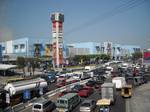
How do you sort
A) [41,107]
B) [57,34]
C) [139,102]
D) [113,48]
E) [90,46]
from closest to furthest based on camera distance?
[41,107] < [139,102] < [57,34] < [90,46] < [113,48]

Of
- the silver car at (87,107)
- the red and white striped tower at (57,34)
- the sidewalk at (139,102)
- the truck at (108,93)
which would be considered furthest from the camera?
the red and white striped tower at (57,34)

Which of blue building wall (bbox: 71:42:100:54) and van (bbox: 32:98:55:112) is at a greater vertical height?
blue building wall (bbox: 71:42:100:54)

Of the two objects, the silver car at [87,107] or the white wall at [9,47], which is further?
the white wall at [9,47]

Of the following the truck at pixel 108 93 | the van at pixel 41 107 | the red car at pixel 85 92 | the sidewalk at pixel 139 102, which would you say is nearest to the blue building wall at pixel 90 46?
the sidewalk at pixel 139 102

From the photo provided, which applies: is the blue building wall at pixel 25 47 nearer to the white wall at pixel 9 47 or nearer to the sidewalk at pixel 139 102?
the white wall at pixel 9 47

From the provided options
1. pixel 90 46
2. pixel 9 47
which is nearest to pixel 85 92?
pixel 9 47

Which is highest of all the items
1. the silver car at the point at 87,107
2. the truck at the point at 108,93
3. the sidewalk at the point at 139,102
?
the truck at the point at 108,93

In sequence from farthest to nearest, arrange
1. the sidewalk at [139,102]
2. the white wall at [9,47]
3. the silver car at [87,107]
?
the white wall at [9,47], the sidewalk at [139,102], the silver car at [87,107]

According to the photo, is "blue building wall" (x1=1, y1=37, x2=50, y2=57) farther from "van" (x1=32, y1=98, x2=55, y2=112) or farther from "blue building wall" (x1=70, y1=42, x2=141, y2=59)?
"van" (x1=32, y1=98, x2=55, y2=112)

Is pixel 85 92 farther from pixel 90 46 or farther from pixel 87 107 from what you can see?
pixel 90 46

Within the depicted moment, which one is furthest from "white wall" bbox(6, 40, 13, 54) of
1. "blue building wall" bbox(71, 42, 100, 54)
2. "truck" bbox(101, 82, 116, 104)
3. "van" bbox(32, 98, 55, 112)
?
"van" bbox(32, 98, 55, 112)

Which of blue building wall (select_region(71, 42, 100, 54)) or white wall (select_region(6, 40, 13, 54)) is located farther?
blue building wall (select_region(71, 42, 100, 54))

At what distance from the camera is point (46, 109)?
2603cm

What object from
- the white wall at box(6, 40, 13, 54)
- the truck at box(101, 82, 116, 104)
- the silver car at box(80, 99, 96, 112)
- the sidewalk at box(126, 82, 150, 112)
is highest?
the white wall at box(6, 40, 13, 54)
